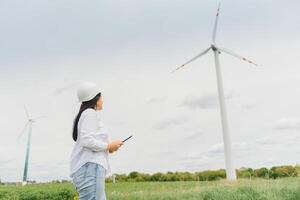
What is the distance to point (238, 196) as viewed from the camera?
309 inches

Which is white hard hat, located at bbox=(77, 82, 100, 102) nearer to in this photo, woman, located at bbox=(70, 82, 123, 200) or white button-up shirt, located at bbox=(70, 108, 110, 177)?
woman, located at bbox=(70, 82, 123, 200)

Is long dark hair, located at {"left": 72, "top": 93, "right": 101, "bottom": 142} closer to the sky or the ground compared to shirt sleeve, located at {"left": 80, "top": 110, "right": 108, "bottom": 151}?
closer to the sky

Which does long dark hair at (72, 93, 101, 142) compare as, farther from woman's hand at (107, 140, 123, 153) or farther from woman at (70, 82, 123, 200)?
woman's hand at (107, 140, 123, 153)

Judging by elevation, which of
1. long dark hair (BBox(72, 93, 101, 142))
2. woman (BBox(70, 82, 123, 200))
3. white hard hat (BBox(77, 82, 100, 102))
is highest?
white hard hat (BBox(77, 82, 100, 102))

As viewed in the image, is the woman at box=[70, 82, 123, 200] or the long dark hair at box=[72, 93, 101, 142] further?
the long dark hair at box=[72, 93, 101, 142]

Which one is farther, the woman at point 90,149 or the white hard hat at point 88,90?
the white hard hat at point 88,90

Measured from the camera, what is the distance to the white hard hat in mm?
4332

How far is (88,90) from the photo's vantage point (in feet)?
14.2

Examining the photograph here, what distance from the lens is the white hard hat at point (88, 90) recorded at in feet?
14.2

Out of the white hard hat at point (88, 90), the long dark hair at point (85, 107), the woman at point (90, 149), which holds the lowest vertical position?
the woman at point (90, 149)

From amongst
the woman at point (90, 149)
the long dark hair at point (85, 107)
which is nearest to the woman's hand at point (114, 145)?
the woman at point (90, 149)

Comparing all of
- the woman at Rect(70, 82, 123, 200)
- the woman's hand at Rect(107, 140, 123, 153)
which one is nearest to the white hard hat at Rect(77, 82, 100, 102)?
the woman at Rect(70, 82, 123, 200)

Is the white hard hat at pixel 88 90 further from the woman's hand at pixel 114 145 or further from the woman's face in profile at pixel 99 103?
the woman's hand at pixel 114 145

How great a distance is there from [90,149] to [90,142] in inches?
3.9
